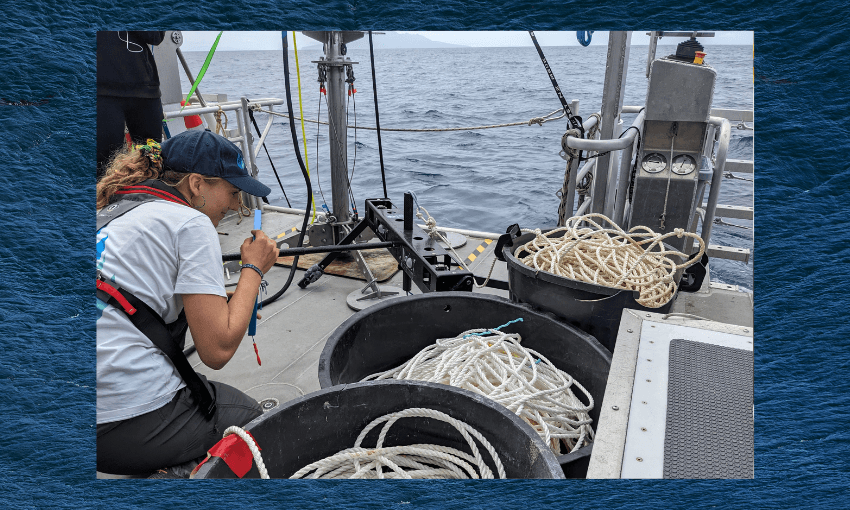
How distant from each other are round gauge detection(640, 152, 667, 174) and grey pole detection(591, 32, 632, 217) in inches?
12.2

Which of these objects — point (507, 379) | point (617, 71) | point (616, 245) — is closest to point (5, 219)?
point (507, 379)

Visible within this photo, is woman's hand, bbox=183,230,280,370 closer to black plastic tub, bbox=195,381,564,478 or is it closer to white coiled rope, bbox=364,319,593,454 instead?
black plastic tub, bbox=195,381,564,478

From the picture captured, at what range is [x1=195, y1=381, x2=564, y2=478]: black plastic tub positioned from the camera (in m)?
1.27

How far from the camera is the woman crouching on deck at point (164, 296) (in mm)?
1328

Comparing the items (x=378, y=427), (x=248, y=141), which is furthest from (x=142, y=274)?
(x=248, y=141)

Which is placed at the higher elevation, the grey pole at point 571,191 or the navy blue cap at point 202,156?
the navy blue cap at point 202,156

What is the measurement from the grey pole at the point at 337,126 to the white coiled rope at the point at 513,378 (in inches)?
74.8

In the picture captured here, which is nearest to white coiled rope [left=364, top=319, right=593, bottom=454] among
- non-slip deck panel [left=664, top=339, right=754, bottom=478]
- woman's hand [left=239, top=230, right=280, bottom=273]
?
non-slip deck panel [left=664, top=339, right=754, bottom=478]

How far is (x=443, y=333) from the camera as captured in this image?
2.14 m

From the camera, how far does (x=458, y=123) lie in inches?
502

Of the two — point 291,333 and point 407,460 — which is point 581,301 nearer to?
point 407,460

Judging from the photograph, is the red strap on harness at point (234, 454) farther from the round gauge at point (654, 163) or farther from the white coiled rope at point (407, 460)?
the round gauge at point (654, 163)

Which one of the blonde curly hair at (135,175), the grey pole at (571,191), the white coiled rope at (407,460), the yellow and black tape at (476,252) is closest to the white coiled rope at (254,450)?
the white coiled rope at (407,460)

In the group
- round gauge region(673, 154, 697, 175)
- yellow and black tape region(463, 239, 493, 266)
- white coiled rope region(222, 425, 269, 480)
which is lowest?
yellow and black tape region(463, 239, 493, 266)
